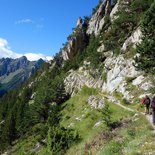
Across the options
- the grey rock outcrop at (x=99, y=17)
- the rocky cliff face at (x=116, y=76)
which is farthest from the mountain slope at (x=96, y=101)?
the grey rock outcrop at (x=99, y=17)

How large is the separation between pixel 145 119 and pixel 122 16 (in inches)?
2749

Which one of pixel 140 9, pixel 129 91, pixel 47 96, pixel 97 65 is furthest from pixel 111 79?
pixel 140 9

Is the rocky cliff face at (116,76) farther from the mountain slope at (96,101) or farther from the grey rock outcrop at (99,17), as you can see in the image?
the grey rock outcrop at (99,17)

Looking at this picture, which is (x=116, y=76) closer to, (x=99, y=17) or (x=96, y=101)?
(x=96, y=101)

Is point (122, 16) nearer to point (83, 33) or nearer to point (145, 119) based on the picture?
point (83, 33)

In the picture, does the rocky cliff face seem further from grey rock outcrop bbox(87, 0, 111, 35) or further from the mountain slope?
grey rock outcrop bbox(87, 0, 111, 35)

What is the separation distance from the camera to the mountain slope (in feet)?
81.4

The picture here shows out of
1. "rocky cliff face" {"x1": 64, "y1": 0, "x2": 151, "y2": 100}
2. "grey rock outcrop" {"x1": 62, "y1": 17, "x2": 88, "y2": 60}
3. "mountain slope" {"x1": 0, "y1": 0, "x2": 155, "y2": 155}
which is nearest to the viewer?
"mountain slope" {"x1": 0, "y1": 0, "x2": 155, "y2": 155}

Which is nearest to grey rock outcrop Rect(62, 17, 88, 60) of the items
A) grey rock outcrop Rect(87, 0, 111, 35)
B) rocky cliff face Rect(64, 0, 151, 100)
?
grey rock outcrop Rect(87, 0, 111, 35)

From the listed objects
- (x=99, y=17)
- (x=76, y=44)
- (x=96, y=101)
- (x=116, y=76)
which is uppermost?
(x=99, y=17)

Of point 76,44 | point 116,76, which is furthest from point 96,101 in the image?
point 76,44

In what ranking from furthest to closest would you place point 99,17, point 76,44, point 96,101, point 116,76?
1. point 76,44
2. point 99,17
3. point 116,76
4. point 96,101

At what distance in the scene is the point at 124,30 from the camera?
317 ft

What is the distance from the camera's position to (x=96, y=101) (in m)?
58.6
